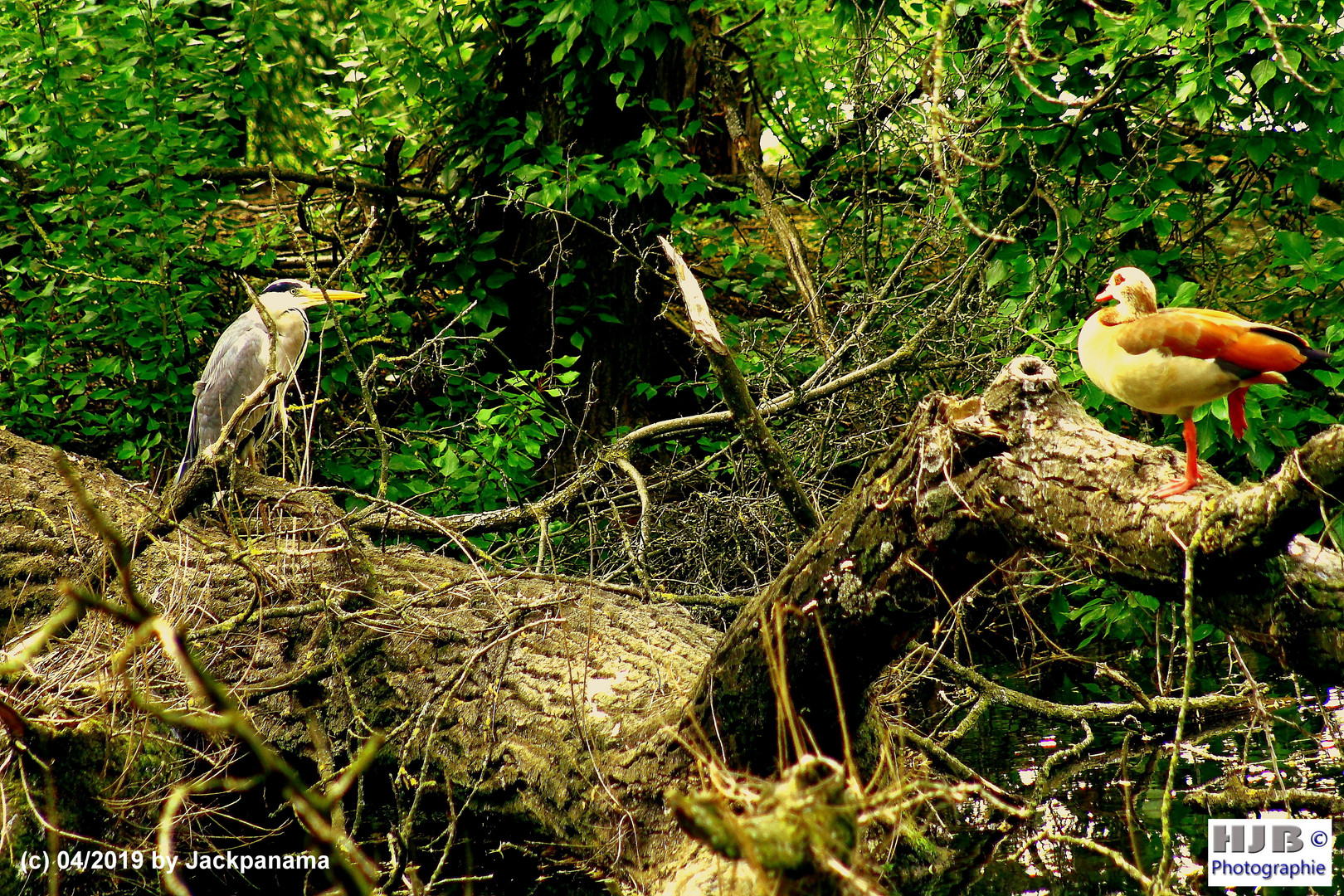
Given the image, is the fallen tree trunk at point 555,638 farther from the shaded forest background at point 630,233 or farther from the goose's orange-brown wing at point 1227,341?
the shaded forest background at point 630,233

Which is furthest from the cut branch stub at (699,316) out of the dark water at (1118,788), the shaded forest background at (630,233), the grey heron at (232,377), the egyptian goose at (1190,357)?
the grey heron at (232,377)

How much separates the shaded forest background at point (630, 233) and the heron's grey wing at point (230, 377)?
0.32 m

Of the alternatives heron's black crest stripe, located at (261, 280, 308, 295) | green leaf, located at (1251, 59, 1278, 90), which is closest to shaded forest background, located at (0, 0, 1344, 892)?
green leaf, located at (1251, 59, 1278, 90)

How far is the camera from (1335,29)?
3605mm

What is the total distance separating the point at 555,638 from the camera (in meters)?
3.54

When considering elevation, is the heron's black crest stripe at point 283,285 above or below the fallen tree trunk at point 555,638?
above

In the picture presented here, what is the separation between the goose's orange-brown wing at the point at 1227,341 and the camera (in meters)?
2.22

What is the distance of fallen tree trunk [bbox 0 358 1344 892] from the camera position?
6.77 ft

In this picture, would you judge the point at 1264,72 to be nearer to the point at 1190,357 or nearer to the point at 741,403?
A: the point at 1190,357

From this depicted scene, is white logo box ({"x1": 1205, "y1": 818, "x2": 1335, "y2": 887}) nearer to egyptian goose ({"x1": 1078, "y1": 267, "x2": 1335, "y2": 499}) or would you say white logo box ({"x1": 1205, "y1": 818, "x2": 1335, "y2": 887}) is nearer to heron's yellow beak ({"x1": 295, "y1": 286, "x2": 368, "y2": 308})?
egyptian goose ({"x1": 1078, "y1": 267, "x2": 1335, "y2": 499})

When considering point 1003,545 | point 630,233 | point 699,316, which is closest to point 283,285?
point 630,233

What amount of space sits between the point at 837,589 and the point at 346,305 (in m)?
4.06

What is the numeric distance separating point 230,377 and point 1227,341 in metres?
4.05

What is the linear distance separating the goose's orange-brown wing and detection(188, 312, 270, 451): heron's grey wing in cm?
378
